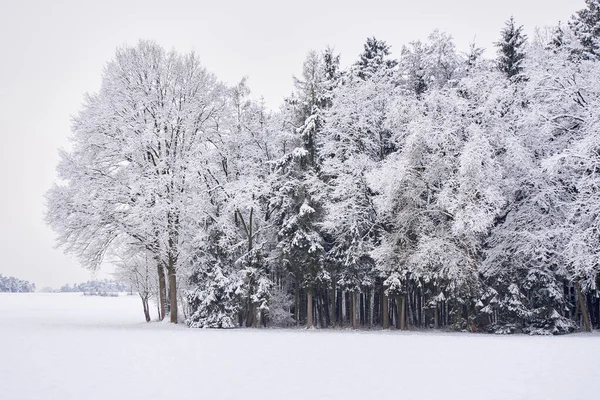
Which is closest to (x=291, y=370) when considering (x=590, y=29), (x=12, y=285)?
(x=590, y=29)

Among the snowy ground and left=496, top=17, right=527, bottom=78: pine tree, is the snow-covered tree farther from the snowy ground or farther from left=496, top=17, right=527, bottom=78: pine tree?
left=496, top=17, right=527, bottom=78: pine tree

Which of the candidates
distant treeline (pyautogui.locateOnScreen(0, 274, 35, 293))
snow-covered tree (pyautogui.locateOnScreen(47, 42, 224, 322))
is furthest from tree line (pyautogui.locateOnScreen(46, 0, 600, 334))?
distant treeline (pyautogui.locateOnScreen(0, 274, 35, 293))

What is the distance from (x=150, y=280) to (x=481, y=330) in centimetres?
2776

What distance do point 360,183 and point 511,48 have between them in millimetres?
13868

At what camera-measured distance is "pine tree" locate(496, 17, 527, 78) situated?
30.0m

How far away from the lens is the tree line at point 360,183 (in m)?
24.8

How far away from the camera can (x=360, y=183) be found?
28.1 meters

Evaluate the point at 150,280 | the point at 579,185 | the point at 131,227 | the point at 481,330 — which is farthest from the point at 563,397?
the point at 150,280

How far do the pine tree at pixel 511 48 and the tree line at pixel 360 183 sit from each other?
0.13 m

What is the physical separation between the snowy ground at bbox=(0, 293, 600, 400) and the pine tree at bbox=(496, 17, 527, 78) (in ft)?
62.5

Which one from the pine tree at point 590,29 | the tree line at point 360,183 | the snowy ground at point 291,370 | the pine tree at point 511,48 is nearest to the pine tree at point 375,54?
the tree line at point 360,183

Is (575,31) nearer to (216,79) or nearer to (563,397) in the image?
(216,79)

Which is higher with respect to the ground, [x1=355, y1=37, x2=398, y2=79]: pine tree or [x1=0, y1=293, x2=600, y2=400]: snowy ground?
[x1=355, y1=37, x2=398, y2=79]: pine tree

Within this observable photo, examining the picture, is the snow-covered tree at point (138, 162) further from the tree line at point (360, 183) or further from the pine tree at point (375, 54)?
the pine tree at point (375, 54)
